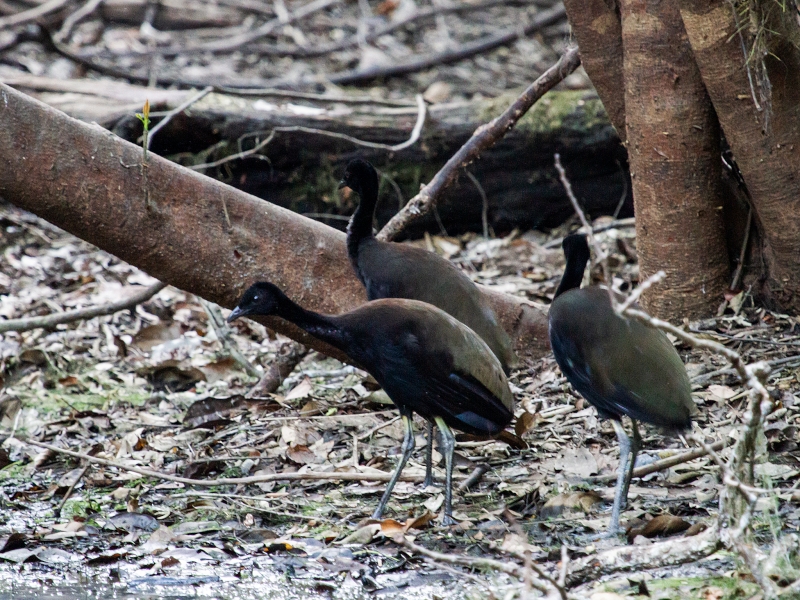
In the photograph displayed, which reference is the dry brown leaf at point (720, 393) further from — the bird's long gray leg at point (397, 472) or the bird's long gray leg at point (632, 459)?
the bird's long gray leg at point (397, 472)

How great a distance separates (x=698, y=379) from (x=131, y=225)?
274 centimetres

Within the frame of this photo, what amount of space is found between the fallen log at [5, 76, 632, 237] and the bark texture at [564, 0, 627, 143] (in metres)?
2.25

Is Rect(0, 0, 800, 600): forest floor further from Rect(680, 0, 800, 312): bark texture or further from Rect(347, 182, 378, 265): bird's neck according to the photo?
Rect(347, 182, 378, 265): bird's neck

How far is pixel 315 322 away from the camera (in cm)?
414

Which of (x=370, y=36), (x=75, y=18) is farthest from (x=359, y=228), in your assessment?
(x=75, y=18)

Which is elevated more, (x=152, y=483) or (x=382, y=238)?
(x=382, y=238)

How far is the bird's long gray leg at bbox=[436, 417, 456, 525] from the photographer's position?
13.1ft

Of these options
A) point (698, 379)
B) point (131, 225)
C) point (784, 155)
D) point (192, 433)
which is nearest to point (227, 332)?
point (192, 433)

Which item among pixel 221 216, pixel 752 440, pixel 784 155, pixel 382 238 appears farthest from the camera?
pixel 382 238

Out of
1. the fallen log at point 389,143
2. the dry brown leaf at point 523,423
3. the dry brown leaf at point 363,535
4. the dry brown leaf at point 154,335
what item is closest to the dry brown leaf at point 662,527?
the dry brown leaf at point 363,535

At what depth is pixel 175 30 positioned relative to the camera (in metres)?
12.6

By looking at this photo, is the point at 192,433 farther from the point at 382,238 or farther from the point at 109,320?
the point at 109,320

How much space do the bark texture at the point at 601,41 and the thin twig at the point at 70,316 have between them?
8.46 ft

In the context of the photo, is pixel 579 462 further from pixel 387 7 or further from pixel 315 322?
pixel 387 7
